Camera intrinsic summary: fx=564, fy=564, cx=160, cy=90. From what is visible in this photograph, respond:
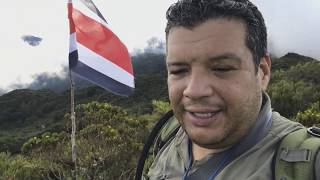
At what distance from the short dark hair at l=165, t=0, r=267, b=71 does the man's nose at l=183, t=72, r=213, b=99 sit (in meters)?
0.13

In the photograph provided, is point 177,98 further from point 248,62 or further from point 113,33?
point 113,33

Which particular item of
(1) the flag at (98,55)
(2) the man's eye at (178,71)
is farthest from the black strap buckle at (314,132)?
(1) the flag at (98,55)

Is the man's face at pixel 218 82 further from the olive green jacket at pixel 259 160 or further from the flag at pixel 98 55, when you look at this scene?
the flag at pixel 98 55

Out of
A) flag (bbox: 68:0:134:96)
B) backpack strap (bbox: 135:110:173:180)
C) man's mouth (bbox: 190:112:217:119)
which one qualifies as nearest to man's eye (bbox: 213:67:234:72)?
man's mouth (bbox: 190:112:217:119)

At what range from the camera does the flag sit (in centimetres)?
579

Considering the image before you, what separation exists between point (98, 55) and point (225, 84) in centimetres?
468

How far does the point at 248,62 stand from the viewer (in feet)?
4.60

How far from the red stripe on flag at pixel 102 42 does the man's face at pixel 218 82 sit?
14.9 feet

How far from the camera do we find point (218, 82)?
4.51 ft

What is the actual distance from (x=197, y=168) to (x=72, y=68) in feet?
15.0

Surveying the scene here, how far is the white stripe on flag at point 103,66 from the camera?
19.1ft

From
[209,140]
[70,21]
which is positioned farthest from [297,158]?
[70,21]

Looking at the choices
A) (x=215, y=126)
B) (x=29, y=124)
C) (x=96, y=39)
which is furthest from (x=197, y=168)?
(x=29, y=124)

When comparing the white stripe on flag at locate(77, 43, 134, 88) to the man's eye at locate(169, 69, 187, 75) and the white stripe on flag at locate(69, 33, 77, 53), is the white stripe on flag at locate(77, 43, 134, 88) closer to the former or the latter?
the white stripe on flag at locate(69, 33, 77, 53)
